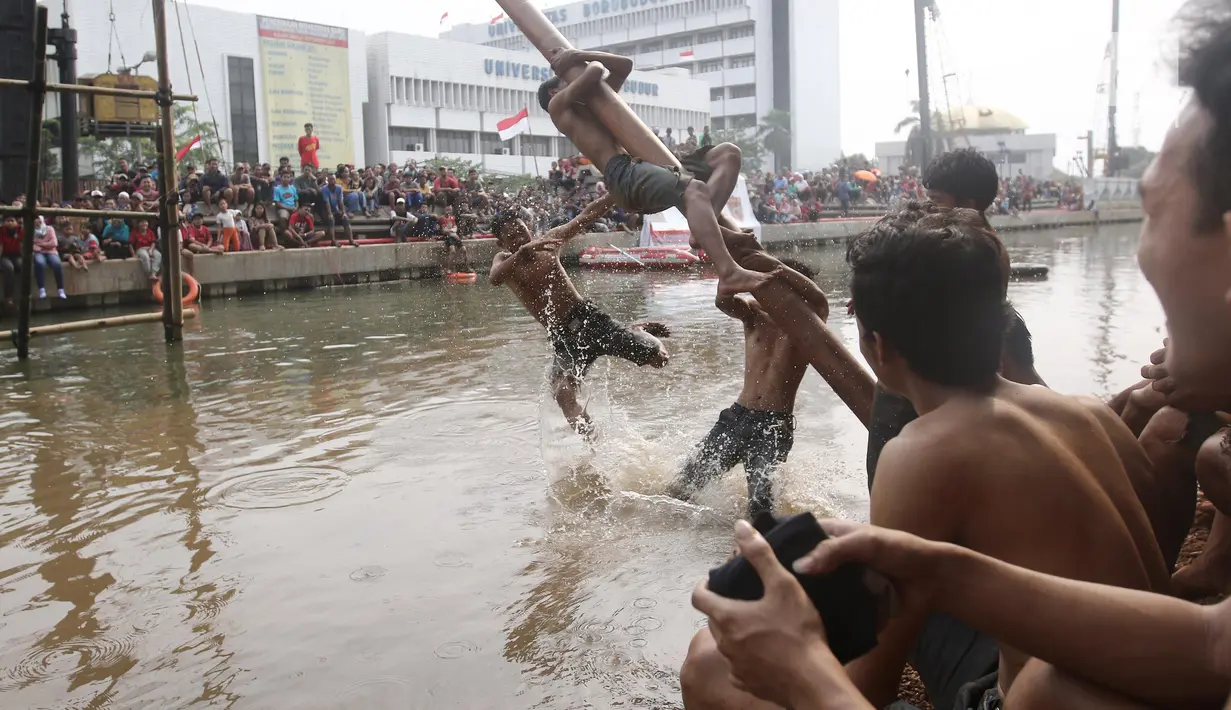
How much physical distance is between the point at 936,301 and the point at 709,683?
848 millimetres

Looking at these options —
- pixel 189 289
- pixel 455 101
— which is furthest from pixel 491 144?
pixel 189 289

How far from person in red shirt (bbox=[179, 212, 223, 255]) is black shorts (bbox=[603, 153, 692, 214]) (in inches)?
558

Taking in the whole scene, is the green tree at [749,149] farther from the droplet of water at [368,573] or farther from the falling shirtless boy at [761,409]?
the droplet of water at [368,573]

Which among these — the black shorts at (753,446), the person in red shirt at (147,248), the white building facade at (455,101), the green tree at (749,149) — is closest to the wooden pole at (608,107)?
the black shorts at (753,446)

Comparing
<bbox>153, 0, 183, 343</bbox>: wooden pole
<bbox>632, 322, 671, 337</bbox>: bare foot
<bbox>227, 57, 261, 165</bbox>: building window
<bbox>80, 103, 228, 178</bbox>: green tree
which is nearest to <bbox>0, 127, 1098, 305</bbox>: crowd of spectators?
<bbox>153, 0, 183, 343</bbox>: wooden pole

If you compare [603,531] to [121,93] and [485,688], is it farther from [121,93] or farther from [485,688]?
[121,93]

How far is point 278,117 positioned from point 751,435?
51757mm

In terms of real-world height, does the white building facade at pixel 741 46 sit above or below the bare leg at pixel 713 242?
above

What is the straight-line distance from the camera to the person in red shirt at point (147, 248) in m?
15.6

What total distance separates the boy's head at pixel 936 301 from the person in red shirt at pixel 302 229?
61.2 feet

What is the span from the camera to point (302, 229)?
19547 mm

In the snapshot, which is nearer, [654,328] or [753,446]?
[753,446]

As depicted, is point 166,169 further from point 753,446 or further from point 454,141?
point 454,141

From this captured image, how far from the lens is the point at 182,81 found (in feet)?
154
